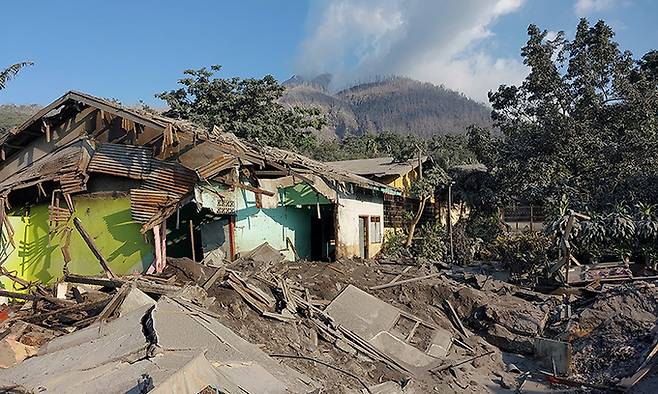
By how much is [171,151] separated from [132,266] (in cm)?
270

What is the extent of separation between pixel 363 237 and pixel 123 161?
824cm

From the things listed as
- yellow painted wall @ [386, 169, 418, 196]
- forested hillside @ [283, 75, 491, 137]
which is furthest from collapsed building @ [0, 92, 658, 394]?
forested hillside @ [283, 75, 491, 137]

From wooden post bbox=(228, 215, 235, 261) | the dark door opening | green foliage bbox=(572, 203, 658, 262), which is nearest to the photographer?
wooden post bbox=(228, 215, 235, 261)

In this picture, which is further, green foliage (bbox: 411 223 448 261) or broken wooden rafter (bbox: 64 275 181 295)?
green foliage (bbox: 411 223 448 261)

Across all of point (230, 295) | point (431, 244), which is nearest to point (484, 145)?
point (431, 244)

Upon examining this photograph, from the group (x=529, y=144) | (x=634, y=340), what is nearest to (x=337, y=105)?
(x=529, y=144)

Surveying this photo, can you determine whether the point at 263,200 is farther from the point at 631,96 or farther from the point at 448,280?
the point at 631,96

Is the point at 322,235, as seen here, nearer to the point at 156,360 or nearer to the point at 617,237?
the point at 617,237

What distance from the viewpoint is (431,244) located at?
61.2ft

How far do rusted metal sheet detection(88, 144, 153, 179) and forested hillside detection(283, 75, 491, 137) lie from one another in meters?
107

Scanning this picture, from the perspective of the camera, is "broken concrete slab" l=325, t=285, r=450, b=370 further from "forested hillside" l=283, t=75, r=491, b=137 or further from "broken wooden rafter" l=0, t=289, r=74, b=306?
"forested hillside" l=283, t=75, r=491, b=137

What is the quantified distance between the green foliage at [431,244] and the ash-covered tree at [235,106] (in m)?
9.65

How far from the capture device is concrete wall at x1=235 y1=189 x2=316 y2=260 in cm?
1339

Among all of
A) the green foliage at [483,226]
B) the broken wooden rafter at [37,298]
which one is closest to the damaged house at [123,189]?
the broken wooden rafter at [37,298]
